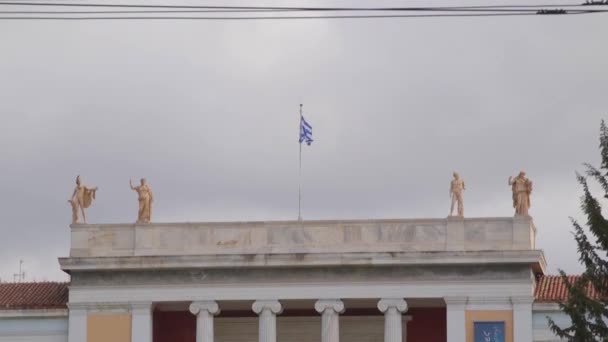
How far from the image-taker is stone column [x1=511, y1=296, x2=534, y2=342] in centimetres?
5531

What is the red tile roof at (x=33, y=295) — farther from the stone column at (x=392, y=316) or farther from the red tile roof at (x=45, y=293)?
the stone column at (x=392, y=316)

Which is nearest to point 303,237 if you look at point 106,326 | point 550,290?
point 106,326

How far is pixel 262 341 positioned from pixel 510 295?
7.02 meters

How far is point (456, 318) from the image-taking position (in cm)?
5575

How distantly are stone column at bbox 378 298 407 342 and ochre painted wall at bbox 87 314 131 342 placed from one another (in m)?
7.21

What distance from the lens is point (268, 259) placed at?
5616 cm

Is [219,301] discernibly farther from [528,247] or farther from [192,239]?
[528,247]

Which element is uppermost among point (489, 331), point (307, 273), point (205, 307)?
point (307, 273)

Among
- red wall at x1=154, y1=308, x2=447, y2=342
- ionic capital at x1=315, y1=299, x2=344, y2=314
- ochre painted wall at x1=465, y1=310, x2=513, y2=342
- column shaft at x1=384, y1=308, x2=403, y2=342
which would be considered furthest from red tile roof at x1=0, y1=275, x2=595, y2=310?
ionic capital at x1=315, y1=299, x2=344, y2=314

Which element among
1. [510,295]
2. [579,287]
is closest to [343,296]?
[510,295]

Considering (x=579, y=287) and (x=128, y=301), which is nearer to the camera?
(x=579, y=287)

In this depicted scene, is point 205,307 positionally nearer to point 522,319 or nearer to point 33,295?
point 33,295

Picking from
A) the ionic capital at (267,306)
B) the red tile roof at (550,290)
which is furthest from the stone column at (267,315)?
the red tile roof at (550,290)

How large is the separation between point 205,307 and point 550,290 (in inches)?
381
